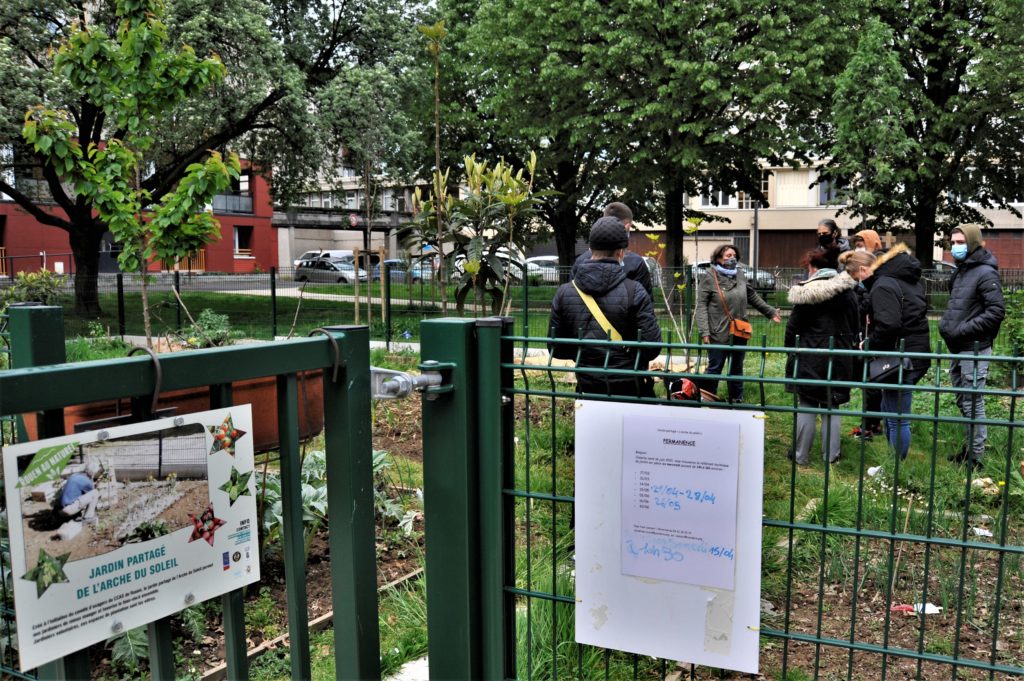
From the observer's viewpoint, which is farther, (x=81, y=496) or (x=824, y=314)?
(x=824, y=314)

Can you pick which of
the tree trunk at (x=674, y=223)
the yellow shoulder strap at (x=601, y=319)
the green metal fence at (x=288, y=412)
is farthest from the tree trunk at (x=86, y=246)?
the green metal fence at (x=288, y=412)

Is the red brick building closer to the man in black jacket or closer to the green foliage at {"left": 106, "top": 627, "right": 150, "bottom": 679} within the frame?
the man in black jacket

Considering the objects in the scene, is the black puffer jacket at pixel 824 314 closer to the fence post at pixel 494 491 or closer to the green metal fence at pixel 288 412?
the fence post at pixel 494 491

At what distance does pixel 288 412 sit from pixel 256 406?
17.7 inches

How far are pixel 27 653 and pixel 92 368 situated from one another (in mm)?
518

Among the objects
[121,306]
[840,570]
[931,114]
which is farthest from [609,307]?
[931,114]

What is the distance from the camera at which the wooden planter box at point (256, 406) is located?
1884 mm

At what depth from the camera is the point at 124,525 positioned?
1666 mm

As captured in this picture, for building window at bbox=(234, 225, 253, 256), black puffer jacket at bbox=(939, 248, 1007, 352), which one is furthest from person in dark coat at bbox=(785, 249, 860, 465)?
building window at bbox=(234, 225, 253, 256)

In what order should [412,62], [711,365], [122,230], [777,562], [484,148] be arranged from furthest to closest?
[484,148] → [412,62] → [711,365] → [122,230] → [777,562]

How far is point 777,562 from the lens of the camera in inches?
153

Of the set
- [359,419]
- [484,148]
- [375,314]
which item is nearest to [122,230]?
[359,419]

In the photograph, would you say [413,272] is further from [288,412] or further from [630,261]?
[288,412]

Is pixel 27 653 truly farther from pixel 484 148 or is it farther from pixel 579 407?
pixel 484 148
